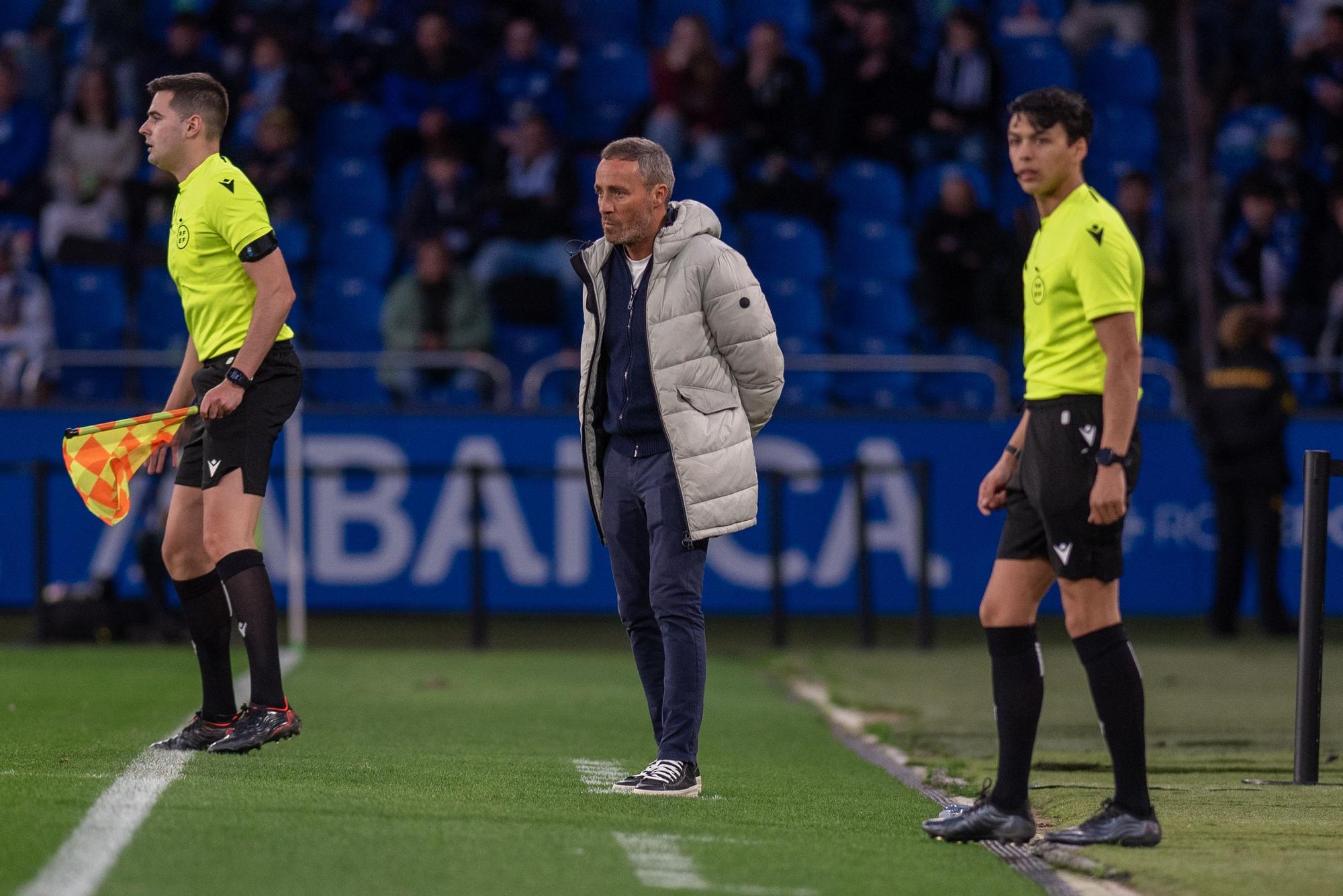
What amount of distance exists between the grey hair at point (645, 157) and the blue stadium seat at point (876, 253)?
1030 cm

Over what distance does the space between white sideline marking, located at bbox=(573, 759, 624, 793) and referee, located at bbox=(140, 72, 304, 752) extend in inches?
39.8

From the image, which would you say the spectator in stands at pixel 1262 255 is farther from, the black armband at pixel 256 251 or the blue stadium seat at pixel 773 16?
the black armband at pixel 256 251

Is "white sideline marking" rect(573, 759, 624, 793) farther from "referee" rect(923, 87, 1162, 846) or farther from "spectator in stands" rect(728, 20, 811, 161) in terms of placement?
"spectator in stands" rect(728, 20, 811, 161)

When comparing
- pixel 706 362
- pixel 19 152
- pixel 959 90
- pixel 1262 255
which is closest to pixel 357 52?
pixel 19 152

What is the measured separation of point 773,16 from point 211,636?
1273 centimetres

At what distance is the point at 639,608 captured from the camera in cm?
604

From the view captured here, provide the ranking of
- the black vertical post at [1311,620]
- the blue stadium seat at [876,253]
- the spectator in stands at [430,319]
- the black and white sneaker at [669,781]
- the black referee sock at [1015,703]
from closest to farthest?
the black referee sock at [1015,703] < the black and white sneaker at [669,781] < the black vertical post at [1311,620] < the spectator in stands at [430,319] < the blue stadium seat at [876,253]

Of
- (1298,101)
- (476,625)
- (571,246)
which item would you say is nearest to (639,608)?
(571,246)

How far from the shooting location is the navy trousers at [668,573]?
580 cm

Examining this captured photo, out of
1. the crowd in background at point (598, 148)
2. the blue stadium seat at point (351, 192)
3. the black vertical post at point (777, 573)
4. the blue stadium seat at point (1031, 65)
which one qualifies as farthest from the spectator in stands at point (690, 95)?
the black vertical post at point (777, 573)

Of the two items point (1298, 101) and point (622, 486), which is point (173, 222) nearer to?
point (622, 486)

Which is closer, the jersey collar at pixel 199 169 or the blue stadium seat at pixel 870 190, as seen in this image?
the jersey collar at pixel 199 169

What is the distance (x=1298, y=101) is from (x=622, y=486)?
43.4 ft

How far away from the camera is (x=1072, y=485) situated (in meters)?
4.99
